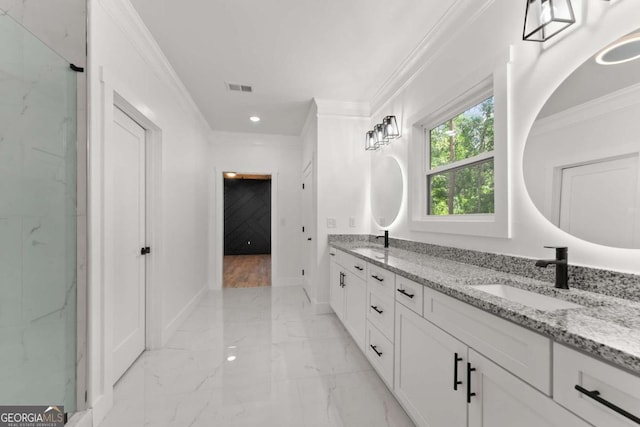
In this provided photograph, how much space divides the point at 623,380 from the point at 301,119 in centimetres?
395

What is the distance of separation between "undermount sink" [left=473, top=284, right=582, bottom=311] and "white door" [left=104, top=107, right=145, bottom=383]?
2185mm

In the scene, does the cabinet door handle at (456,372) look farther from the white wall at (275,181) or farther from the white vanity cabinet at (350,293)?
the white wall at (275,181)

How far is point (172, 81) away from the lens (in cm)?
272

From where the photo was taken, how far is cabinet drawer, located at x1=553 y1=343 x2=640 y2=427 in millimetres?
586

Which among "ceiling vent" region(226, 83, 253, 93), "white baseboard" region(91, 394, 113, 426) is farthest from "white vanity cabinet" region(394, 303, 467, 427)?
"ceiling vent" region(226, 83, 253, 93)

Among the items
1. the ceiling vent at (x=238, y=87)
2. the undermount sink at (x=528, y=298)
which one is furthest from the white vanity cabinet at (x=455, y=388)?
the ceiling vent at (x=238, y=87)

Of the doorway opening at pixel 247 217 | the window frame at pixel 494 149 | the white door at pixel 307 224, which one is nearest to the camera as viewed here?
the window frame at pixel 494 149

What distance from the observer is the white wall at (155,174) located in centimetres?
157

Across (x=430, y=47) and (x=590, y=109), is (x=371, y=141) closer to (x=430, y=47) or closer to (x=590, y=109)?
(x=430, y=47)

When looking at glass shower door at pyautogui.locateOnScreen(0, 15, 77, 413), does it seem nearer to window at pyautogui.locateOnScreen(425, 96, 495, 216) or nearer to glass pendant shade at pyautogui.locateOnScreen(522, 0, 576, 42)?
glass pendant shade at pyautogui.locateOnScreen(522, 0, 576, 42)

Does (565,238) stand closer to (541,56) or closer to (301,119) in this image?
(541,56)

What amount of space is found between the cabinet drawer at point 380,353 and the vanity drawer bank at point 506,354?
0.14ft

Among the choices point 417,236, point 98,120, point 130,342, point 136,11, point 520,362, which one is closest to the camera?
point 520,362

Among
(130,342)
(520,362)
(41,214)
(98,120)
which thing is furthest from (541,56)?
(130,342)
